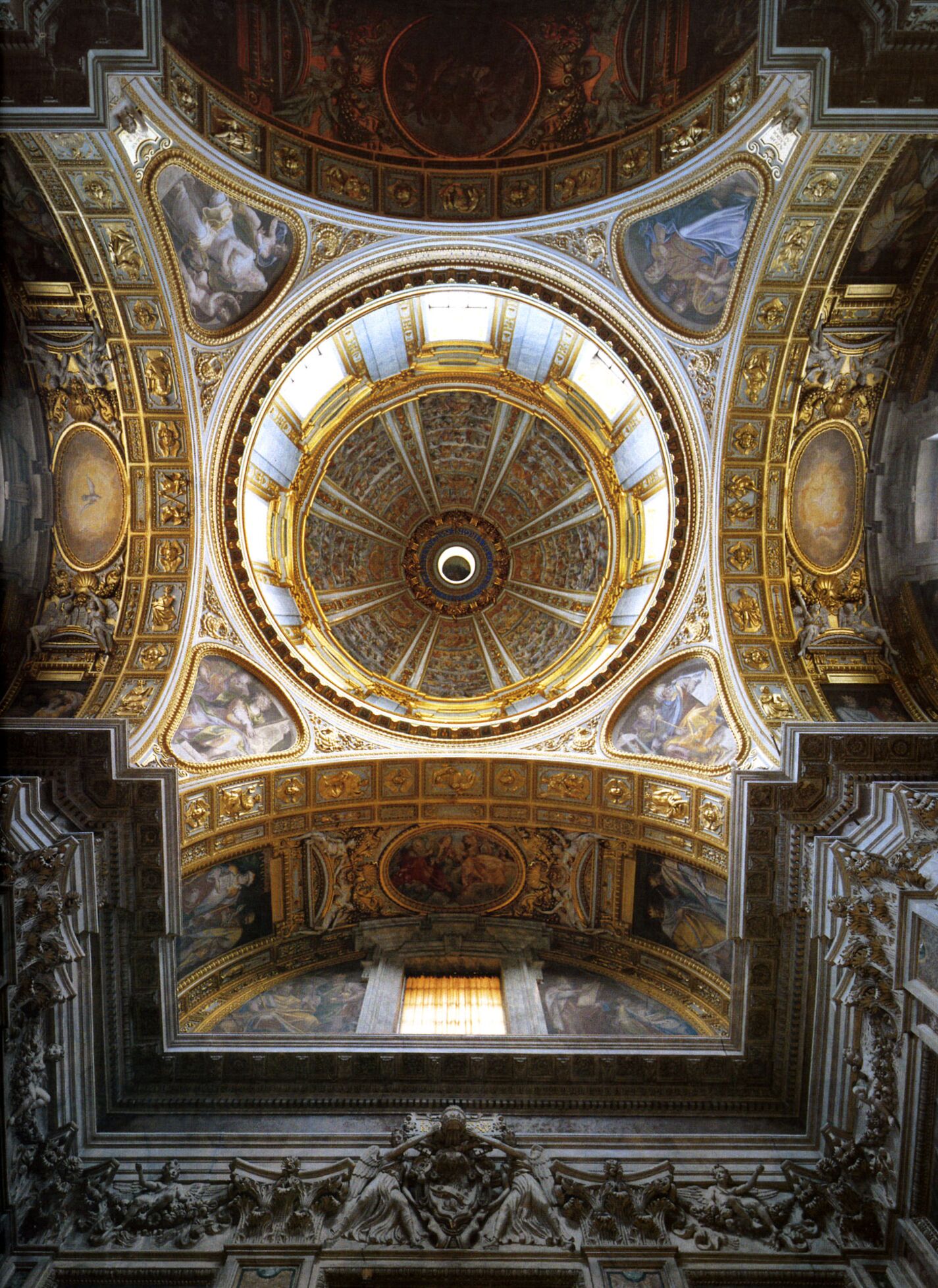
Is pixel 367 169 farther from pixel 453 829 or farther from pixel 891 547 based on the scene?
pixel 453 829

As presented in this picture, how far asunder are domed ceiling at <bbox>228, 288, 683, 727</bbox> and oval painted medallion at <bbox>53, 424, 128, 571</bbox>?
2278mm

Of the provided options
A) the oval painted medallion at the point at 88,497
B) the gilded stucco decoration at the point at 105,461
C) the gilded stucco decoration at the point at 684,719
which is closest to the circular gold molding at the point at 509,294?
the gilded stucco decoration at the point at 684,719

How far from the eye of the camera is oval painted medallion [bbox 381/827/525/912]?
745 inches

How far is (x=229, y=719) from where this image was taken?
17344mm

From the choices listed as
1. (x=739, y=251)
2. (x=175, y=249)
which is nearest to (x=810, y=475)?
(x=739, y=251)

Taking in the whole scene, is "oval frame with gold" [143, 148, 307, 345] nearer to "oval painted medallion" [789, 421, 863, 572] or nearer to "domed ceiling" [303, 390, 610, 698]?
"domed ceiling" [303, 390, 610, 698]

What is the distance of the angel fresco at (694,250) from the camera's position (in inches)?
574

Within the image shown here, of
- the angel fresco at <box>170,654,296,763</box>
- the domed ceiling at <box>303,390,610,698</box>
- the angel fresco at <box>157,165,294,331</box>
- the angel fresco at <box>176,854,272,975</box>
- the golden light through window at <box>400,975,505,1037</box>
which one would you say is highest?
the angel fresco at <box>157,165,294,331</box>

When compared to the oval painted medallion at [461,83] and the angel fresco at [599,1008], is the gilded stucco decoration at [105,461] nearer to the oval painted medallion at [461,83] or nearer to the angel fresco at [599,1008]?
the oval painted medallion at [461,83]

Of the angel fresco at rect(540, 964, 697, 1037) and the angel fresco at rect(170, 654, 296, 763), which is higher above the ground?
the angel fresco at rect(170, 654, 296, 763)

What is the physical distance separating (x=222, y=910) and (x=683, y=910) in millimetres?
9262

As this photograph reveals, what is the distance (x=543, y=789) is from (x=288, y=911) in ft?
19.7

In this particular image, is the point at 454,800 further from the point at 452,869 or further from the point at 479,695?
the point at 479,695

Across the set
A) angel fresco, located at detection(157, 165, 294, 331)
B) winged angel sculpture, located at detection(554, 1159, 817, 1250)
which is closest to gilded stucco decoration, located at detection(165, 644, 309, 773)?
angel fresco, located at detection(157, 165, 294, 331)
